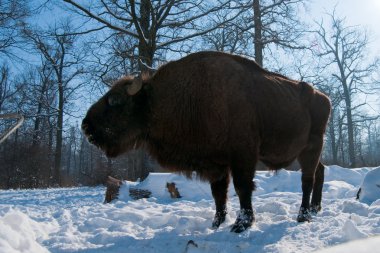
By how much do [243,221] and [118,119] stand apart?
6.79 ft

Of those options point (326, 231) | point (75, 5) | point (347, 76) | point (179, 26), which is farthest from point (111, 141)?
point (347, 76)

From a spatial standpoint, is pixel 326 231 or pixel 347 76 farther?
pixel 347 76

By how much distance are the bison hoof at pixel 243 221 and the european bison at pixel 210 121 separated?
0.01 meters

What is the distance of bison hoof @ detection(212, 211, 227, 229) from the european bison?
14mm

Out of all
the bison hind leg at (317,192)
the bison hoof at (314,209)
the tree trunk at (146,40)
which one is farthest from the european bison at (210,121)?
the tree trunk at (146,40)

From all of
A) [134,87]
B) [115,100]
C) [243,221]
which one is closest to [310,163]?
[243,221]

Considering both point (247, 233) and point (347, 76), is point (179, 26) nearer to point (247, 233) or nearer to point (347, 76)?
point (247, 233)

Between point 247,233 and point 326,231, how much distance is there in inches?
32.9

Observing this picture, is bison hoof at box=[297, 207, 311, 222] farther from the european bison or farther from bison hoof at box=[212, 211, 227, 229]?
bison hoof at box=[212, 211, 227, 229]

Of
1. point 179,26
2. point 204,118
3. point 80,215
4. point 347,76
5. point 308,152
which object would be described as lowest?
point 80,215

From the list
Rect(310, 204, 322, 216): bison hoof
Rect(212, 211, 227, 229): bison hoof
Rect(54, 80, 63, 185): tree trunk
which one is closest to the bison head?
Rect(212, 211, 227, 229): bison hoof

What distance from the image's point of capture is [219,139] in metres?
4.70

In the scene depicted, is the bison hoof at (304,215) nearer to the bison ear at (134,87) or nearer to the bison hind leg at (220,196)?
the bison hind leg at (220,196)

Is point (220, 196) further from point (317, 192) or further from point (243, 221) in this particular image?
point (317, 192)
